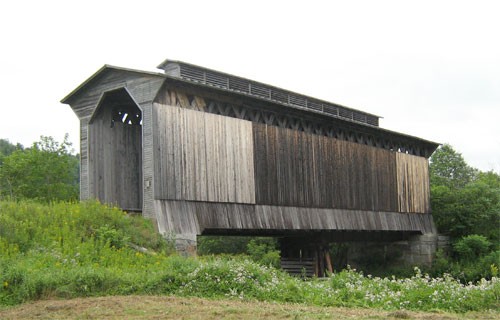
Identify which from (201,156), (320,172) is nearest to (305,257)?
(320,172)

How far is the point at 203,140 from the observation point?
2117 centimetres

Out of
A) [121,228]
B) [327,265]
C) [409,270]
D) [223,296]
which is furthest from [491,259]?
[223,296]

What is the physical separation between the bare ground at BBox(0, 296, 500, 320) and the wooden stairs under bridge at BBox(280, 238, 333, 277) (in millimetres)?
20035

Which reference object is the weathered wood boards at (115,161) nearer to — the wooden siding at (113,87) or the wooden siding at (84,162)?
the wooden siding at (84,162)

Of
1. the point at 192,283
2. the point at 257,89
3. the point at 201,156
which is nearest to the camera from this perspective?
the point at 192,283

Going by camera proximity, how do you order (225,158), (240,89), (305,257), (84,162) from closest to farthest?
(225,158), (84,162), (240,89), (305,257)

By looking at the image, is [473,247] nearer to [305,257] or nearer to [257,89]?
[305,257]

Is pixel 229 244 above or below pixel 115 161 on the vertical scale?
below

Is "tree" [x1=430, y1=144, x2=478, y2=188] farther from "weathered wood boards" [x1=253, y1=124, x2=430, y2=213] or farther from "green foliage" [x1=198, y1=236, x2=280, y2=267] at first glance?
"green foliage" [x1=198, y1=236, x2=280, y2=267]

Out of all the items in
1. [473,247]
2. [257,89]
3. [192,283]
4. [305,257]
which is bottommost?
[305,257]

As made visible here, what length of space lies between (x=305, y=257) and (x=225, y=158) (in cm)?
1122

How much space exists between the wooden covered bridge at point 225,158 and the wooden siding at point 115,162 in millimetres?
39

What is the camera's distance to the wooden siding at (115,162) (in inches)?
879

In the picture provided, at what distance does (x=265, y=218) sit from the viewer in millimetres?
23391
